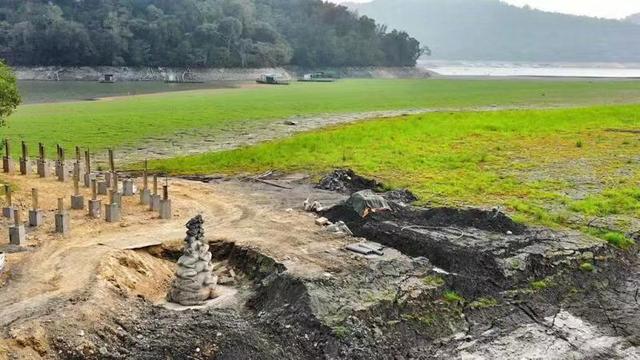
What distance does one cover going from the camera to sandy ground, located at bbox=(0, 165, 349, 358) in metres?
11.8

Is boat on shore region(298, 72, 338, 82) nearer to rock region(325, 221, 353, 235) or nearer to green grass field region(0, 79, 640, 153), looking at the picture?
green grass field region(0, 79, 640, 153)

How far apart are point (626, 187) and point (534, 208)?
4.85 m

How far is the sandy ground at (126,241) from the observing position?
38.6ft

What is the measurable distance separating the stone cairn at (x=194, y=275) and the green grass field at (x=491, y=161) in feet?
27.8

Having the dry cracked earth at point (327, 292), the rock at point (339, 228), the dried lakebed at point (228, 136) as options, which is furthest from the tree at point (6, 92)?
the rock at point (339, 228)

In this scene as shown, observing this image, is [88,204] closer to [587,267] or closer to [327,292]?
[327,292]

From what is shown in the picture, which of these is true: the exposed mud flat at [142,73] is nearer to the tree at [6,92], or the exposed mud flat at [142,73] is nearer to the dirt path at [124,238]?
the tree at [6,92]

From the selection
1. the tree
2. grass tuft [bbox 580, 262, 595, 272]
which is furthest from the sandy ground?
grass tuft [bbox 580, 262, 595, 272]

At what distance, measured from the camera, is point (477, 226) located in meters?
16.4

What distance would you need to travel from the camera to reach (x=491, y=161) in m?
26.0

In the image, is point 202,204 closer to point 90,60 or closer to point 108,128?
point 108,128

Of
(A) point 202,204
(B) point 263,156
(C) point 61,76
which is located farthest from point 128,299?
(C) point 61,76

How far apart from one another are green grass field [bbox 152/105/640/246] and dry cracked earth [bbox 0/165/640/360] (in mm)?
2996

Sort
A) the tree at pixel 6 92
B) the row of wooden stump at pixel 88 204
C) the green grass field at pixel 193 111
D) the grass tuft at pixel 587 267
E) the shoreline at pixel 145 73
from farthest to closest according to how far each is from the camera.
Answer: the shoreline at pixel 145 73 → the green grass field at pixel 193 111 → the tree at pixel 6 92 → the row of wooden stump at pixel 88 204 → the grass tuft at pixel 587 267
